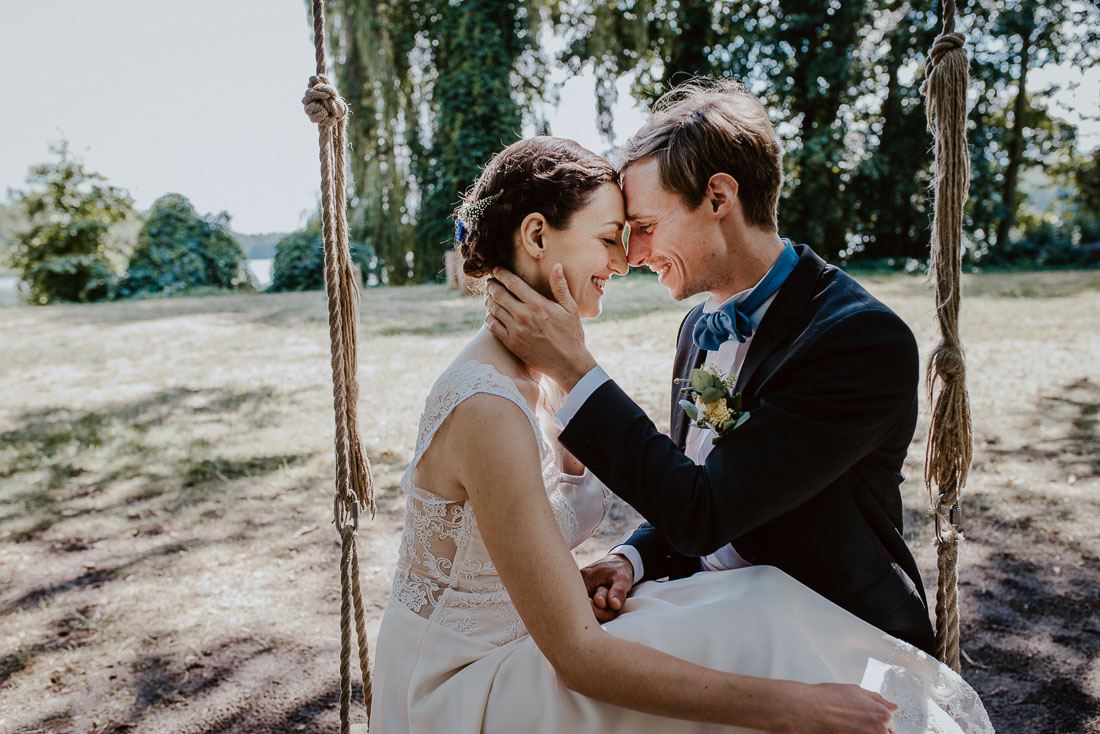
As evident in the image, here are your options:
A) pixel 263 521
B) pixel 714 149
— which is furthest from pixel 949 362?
pixel 263 521

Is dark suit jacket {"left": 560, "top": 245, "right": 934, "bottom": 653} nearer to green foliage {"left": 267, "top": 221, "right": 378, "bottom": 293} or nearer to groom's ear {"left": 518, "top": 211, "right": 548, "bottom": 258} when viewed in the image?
groom's ear {"left": 518, "top": 211, "right": 548, "bottom": 258}

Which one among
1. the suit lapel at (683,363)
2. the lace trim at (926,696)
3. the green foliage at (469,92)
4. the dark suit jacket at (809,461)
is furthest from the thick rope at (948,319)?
the green foliage at (469,92)

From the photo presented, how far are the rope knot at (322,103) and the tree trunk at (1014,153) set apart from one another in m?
21.4

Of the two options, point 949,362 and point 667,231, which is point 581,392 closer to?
point 667,231

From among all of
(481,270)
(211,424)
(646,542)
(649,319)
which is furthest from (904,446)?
(649,319)

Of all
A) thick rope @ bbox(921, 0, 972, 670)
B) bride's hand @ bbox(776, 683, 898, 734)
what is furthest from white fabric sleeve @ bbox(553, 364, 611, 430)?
thick rope @ bbox(921, 0, 972, 670)

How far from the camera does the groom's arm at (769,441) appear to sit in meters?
1.83

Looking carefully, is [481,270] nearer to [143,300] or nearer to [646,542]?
[646,542]

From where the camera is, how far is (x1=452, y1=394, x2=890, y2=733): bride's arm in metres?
1.59

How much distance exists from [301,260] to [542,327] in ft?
58.8

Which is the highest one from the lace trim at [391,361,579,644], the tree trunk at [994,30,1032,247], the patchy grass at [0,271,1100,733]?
the tree trunk at [994,30,1032,247]

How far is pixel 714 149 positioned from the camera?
2227mm

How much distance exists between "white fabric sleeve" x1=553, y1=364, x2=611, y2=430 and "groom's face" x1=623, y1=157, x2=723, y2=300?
602 mm

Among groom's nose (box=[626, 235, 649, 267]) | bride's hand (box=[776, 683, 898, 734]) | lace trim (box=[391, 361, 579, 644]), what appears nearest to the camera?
bride's hand (box=[776, 683, 898, 734])
